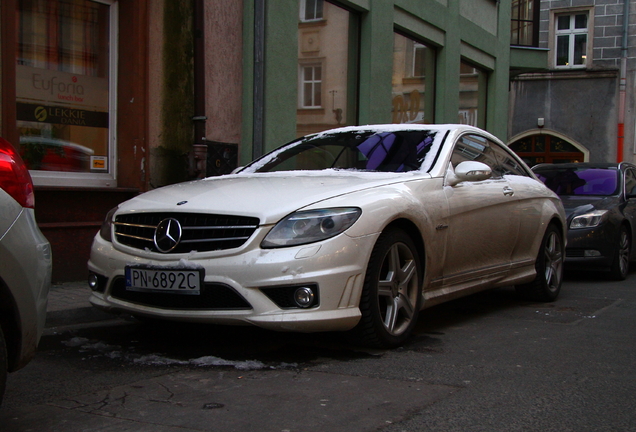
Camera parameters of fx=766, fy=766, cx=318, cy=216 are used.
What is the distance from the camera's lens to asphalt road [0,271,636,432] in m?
3.20

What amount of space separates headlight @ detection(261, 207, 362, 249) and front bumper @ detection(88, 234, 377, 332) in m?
0.04

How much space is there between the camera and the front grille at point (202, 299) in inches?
163

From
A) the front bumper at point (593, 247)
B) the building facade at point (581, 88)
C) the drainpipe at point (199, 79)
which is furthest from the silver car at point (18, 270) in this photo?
the building facade at point (581, 88)

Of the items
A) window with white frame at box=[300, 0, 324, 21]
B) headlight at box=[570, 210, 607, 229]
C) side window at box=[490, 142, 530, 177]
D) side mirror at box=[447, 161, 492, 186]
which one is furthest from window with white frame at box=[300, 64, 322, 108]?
side mirror at box=[447, 161, 492, 186]

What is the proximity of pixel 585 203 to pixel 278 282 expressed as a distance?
6474 millimetres

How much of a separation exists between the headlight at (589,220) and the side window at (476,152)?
3180 mm

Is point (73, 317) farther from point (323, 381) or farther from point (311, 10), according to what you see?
point (311, 10)

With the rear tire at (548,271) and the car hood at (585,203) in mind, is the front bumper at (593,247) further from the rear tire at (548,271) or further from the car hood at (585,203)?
the rear tire at (548,271)

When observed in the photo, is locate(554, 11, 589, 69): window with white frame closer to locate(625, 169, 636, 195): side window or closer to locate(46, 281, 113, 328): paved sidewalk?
locate(625, 169, 636, 195): side window

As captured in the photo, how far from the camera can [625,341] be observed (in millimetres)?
5094

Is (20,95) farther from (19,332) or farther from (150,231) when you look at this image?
(19,332)

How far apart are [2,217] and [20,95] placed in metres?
5.02

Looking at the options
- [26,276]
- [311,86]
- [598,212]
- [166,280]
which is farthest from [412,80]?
[26,276]

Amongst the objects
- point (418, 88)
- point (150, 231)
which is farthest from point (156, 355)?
point (418, 88)
